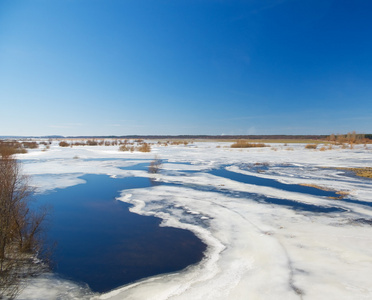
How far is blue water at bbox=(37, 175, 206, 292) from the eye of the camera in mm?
4777

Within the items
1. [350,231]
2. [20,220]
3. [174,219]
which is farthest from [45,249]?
[350,231]

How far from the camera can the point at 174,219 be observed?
7.89 meters

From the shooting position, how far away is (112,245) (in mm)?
6020

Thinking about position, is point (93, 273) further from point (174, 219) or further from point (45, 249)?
point (174, 219)

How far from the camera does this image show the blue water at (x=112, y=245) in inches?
188

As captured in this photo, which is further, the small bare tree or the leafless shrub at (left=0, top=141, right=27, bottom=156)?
the leafless shrub at (left=0, top=141, right=27, bottom=156)

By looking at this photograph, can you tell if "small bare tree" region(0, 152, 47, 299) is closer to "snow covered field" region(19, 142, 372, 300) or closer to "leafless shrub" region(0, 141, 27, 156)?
"snow covered field" region(19, 142, 372, 300)

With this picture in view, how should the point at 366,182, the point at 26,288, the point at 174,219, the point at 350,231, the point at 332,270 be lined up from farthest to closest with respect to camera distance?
the point at 366,182 < the point at 174,219 < the point at 350,231 < the point at 332,270 < the point at 26,288

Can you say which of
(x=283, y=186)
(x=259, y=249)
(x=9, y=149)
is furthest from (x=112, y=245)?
(x=9, y=149)

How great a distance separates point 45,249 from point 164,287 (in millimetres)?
3296

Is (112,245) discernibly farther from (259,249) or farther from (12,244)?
(259,249)

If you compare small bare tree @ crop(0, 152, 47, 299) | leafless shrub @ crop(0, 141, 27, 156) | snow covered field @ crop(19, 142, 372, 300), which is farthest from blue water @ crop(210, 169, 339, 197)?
leafless shrub @ crop(0, 141, 27, 156)

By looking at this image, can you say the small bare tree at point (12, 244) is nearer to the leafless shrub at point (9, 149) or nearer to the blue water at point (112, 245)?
the blue water at point (112, 245)

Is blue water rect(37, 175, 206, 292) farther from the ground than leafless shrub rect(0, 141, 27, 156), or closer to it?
closer to it
